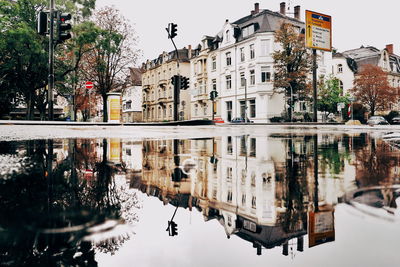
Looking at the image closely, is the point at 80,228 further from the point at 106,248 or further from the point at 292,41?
the point at 292,41

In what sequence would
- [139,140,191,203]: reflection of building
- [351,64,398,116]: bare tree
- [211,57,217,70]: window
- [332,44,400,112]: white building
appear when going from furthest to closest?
[332,44,400,112]: white building → [211,57,217,70]: window → [351,64,398,116]: bare tree → [139,140,191,203]: reflection of building

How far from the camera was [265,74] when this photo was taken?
41344 millimetres

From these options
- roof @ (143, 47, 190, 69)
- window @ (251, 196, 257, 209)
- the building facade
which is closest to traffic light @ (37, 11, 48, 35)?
window @ (251, 196, 257, 209)

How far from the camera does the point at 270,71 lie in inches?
1614

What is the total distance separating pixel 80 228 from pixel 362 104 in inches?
2131

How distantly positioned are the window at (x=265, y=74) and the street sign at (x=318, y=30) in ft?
34.2

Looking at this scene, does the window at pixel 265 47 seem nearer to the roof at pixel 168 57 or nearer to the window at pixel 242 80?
the window at pixel 242 80

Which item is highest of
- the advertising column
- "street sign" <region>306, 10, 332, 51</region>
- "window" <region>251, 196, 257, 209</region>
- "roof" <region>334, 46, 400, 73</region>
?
"roof" <region>334, 46, 400, 73</region>

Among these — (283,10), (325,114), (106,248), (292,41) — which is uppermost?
(283,10)

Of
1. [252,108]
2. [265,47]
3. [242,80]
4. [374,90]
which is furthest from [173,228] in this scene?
[374,90]

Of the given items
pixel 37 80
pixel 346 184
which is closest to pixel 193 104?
pixel 37 80

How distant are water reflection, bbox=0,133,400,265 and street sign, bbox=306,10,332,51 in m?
29.7

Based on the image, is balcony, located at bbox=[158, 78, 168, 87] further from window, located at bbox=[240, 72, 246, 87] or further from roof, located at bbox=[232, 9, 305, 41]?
window, located at bbox=[240, 72, 246, 87]

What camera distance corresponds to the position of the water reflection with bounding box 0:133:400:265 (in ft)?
3.46
